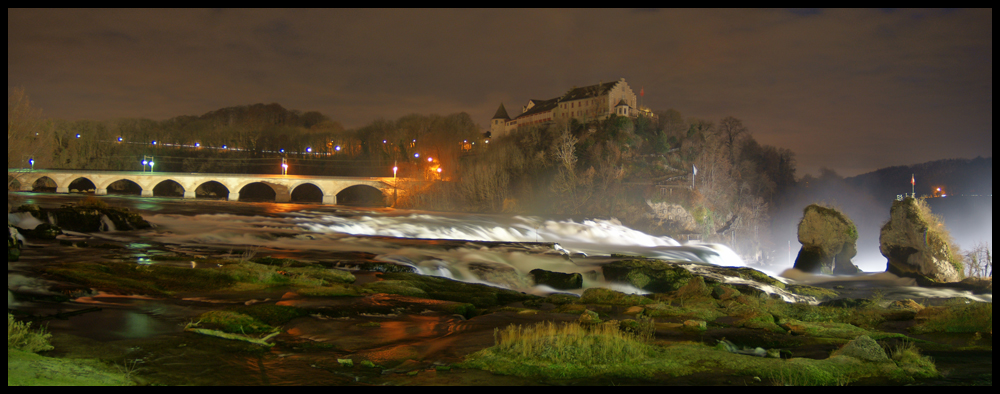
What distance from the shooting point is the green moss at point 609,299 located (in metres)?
11.9

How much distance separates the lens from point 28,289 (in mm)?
9141

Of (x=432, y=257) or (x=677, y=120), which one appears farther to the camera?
(x=677, y=120)

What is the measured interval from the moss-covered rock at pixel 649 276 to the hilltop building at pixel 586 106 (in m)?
66.3

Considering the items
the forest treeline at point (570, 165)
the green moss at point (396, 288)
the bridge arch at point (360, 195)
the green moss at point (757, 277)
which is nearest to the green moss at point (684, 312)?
the green moss at point (396, 288)

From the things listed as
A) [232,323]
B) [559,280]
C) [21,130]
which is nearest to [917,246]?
[559,280]

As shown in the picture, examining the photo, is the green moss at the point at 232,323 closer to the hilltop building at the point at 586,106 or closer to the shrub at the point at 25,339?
the shrub at the point at 25,339

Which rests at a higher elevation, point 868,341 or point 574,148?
point 574,148

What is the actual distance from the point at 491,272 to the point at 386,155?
8811 cm

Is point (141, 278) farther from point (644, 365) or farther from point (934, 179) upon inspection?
point (934, 179)

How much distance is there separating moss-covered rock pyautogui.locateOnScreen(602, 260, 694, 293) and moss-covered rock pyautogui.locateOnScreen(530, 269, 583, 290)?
1884 mm

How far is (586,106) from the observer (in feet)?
299

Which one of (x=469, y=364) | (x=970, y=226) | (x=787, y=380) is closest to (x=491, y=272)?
(x=469, y=364)

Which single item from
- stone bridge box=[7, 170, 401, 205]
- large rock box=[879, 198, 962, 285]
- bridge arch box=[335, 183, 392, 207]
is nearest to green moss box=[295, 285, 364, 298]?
large rock box=[879, 198, 962, 285]
